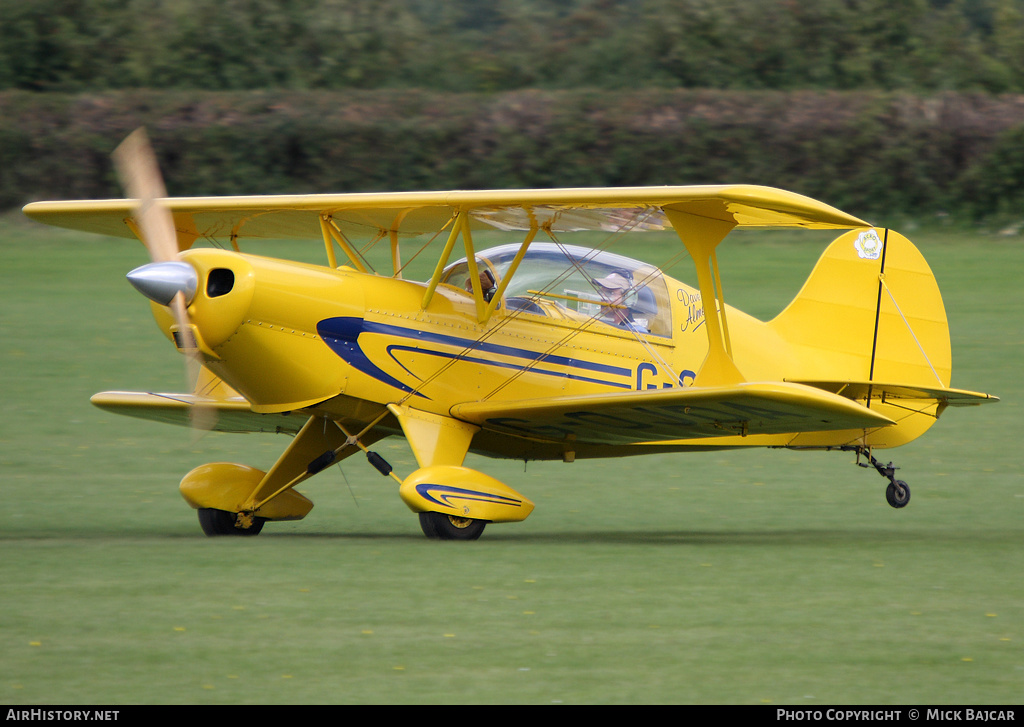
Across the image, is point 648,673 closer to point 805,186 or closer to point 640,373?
point 640,373

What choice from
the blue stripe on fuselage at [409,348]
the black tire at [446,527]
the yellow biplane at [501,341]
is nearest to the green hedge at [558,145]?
the yellow biplane at [501,341]

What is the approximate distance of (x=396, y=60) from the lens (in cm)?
3444

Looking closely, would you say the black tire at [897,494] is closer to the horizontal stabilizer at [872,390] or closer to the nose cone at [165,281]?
the horizontal stabilizer at [872,390]

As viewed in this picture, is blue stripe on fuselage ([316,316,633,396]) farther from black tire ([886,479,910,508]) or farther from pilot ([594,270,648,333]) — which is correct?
black tire ([886,479,910,508])

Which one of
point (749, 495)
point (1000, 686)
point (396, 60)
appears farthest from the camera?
point (396, 60)

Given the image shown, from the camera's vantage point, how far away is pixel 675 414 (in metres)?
9.31

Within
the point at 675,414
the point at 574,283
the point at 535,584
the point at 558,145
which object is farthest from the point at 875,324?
the point at 558,145

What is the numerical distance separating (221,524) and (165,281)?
8.06 ft

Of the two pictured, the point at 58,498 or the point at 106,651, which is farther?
the point at 58,498

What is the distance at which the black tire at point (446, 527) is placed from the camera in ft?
30.2

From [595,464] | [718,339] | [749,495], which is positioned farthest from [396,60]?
[718,339]

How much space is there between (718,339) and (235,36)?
25638 millimetres

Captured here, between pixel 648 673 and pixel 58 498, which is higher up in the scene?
pixel 648 673

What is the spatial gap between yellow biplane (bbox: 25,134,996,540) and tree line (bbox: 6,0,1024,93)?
21251 mm
